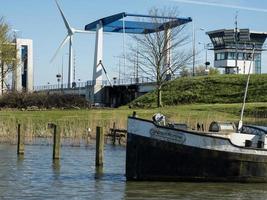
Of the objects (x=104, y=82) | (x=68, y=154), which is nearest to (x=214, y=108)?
(x=68, y=154)

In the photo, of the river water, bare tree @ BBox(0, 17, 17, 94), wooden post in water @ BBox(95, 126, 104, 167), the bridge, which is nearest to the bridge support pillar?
the bridge

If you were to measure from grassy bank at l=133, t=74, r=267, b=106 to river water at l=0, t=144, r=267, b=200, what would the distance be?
4917 centimetres

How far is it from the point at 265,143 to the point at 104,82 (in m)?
77.5

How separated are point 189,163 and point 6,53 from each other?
48.6m

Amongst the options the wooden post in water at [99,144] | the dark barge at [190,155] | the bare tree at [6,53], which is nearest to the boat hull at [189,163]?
the dark barge at [190,155]

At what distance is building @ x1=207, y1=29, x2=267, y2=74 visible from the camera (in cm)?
12838

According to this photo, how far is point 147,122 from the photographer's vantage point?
24.0 metres

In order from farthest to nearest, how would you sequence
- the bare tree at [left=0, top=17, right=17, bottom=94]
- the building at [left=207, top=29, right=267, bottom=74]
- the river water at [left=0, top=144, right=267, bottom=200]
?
the building at [left=207, top=29, right=267, bottom=74]
the bare tree at [left=0, top=17, right=17, bottom=94]
the river water at [left=0, top=144, right=267, bottom=200]

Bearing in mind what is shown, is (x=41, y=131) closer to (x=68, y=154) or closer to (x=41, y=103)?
(x=68, y=154)

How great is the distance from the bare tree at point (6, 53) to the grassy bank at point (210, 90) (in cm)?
1764

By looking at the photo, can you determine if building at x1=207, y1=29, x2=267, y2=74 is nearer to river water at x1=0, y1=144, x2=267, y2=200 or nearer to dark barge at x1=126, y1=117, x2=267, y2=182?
river water at x1=0, y1=144, x2=267, y2=200

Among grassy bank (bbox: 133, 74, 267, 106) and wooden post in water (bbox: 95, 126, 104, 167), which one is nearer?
wooden post in water (bbox: 95, 126, 104, 167)

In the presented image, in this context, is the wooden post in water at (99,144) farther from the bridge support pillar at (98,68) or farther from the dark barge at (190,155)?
the bridge support pillar at (98,68)

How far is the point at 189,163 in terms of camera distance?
23891 millimetres
